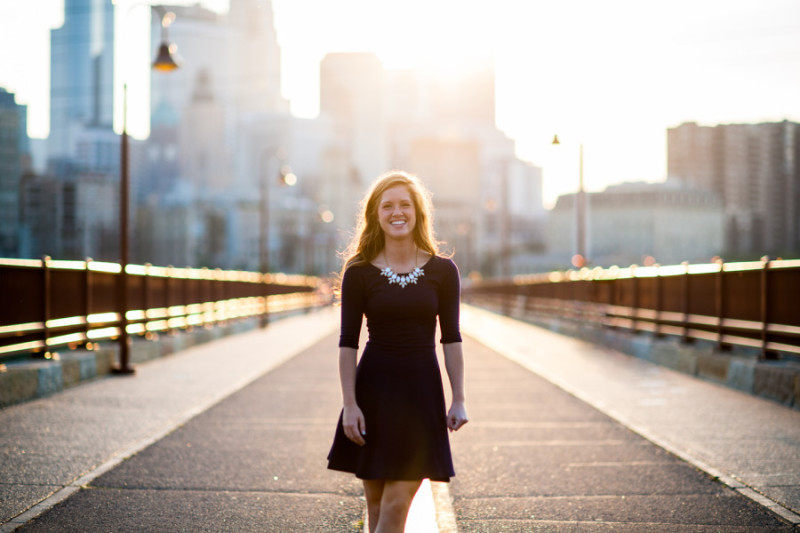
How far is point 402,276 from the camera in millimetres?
3820

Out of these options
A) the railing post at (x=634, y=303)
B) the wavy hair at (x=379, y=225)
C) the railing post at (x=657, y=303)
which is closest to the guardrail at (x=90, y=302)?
the railing post at (x=657, y=303)

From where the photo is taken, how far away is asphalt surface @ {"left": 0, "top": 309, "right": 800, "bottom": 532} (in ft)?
17.8

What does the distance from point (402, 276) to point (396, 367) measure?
373 mm

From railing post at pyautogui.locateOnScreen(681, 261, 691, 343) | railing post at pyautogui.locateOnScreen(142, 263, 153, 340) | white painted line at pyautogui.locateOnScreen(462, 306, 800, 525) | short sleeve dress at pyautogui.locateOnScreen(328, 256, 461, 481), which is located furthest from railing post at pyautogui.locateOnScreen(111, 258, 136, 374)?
short sleeve dress at pyautogui.locateOnScreen(328, 256, 461, 481)

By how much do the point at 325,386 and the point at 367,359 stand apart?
8.63 meters

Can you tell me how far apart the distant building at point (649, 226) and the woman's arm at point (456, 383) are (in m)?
182

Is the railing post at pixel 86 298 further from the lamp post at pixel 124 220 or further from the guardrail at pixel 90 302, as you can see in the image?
the lamp post at pixel 124 220

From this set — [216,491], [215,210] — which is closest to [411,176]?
[216,491]

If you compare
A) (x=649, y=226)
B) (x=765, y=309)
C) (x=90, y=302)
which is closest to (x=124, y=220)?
(x=90, y=302)

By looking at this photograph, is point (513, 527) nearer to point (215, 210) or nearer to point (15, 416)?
point (15, 416)

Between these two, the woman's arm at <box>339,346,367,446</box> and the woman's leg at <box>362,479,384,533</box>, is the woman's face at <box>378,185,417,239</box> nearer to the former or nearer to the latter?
the woman's arm at <box>339,346,367,446</box>

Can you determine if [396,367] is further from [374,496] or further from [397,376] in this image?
[374,496]

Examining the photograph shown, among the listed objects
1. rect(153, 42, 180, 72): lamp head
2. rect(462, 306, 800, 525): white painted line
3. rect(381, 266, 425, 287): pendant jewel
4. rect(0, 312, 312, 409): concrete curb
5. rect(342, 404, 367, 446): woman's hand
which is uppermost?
rect(153, 42, 180, 72): lamp head

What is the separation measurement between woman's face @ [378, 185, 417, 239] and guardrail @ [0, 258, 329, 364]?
7.74 metres
